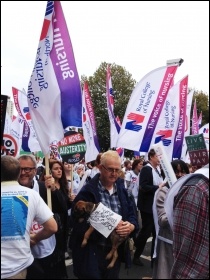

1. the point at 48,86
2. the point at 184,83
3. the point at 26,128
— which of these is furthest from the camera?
the point at 26,128

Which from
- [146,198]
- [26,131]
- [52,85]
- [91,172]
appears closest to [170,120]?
[146,198]

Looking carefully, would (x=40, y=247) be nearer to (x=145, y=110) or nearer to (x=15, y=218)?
(x=15, y=218)

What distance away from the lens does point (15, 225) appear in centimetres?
246

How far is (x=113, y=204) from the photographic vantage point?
3.36m

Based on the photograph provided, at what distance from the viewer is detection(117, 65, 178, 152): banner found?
6449 mm

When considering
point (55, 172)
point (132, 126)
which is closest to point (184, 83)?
point (132, 126)

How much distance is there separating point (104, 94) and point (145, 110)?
29569mm

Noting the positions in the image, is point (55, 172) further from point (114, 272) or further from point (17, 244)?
point (17, 244)

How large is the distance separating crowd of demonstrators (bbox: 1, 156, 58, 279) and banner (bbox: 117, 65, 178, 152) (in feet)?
12.6

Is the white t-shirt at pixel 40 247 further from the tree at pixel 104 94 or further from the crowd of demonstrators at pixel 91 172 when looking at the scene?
the tree at pixel 104 94

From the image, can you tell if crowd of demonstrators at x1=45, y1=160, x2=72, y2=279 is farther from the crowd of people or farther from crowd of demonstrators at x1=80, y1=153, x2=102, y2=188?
crowd of demonstrators at x1=80, y1=153, x2=102, y2=188

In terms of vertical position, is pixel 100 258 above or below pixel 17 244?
below

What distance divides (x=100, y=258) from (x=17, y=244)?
3.26 feet

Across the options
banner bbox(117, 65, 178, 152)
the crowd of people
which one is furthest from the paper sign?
banner bbox(117, 65, 178, 152)
